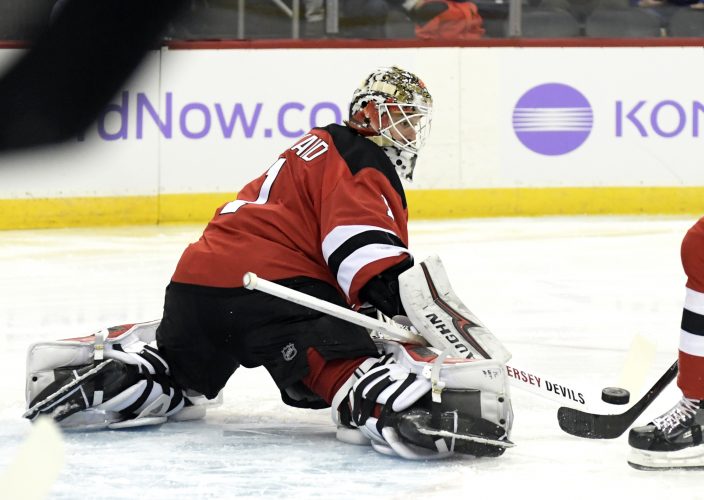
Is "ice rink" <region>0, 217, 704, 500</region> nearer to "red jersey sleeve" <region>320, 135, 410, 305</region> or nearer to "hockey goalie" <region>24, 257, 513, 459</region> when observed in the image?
"hockey goalie" <region>24, 257, 513, 459</region>

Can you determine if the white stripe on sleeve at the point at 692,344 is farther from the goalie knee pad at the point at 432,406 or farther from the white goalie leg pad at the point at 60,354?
the white goalie leg pad at the point at 60,354

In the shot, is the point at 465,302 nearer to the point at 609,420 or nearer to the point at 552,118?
the point at 609,420

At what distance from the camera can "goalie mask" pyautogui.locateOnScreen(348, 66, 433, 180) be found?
2436 millimetres

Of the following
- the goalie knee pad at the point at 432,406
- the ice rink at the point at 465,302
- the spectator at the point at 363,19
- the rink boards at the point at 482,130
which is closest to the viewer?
the ice rink at the point at 465,302

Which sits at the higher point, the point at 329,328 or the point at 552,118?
the point at 552,118

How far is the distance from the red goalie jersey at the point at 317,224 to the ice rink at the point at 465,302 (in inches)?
13.2

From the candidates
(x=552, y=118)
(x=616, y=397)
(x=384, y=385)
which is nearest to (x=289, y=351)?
(x=384, y=385)

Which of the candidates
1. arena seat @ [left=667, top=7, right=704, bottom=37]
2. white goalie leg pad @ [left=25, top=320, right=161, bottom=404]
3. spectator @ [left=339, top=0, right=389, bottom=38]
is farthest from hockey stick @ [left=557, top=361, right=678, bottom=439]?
arena seat @ [left=667, top=7, right=704, bottom=37]

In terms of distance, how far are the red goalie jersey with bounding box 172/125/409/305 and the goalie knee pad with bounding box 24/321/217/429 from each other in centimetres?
20

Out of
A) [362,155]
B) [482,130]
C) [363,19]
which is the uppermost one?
[363,19]

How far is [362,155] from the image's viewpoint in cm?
235

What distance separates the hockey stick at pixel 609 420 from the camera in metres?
2.31

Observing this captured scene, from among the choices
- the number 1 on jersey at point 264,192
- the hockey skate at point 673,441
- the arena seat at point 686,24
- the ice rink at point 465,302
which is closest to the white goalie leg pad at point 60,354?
the ice rink at point 465,302

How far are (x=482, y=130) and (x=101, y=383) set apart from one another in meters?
4.21
